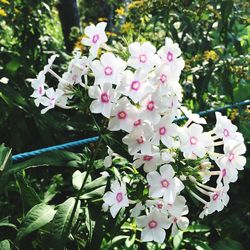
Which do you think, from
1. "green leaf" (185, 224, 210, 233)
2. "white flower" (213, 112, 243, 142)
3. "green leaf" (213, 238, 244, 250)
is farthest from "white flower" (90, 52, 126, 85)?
"green leaf" (213, 238, 244, 250)

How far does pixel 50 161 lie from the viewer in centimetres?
144

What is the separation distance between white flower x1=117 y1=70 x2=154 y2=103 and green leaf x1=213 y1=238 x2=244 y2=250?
135cm

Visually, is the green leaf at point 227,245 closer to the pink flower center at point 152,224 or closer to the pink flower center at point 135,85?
the pink flower center at point 152,224

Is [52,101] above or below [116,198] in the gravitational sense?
above

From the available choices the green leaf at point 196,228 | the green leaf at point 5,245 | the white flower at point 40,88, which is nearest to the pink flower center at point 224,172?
the white flower at point 40,88

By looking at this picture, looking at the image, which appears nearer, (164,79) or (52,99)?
(164,79)

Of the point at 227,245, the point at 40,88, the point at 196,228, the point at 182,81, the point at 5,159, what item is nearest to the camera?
the point at 40,88

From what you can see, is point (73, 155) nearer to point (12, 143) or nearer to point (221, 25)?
point (12, 143)

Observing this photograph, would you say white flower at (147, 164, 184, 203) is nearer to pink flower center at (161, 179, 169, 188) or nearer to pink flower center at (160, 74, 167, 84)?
pink flower center at (161, 179, 169, 188)

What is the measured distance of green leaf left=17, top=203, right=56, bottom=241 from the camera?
4.50ft

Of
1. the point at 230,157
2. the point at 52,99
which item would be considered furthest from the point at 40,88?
the point at 230,157

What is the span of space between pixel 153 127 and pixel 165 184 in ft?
0.49

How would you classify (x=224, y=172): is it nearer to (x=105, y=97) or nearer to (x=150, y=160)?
(x=150, y=160)

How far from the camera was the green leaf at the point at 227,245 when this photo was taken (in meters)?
2.25
